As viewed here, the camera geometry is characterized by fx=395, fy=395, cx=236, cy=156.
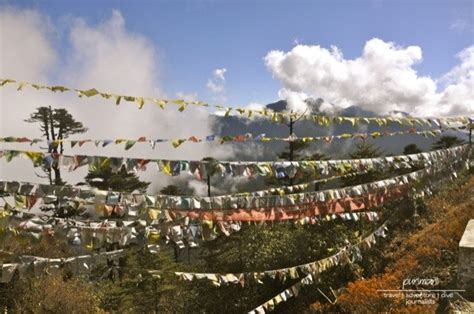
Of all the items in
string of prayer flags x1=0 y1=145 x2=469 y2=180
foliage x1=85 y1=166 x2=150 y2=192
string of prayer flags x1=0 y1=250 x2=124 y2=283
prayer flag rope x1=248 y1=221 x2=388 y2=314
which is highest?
string of prayer flags x1=0 y1=145 x2=469 y2=180

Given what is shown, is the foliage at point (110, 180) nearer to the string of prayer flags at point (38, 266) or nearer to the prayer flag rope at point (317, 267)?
the prayer flag rope at point (317, 267)

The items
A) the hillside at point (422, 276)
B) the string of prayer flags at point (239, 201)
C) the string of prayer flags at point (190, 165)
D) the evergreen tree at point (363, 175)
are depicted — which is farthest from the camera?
the evergreen tree at point (363, 175)

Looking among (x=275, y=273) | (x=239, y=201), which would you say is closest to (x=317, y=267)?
(x=275, y=273)

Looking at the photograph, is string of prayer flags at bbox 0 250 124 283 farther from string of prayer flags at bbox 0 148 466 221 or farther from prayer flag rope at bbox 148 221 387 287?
prayer flag rope at bbox 148 221 387 287

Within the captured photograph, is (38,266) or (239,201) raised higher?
(239,201)

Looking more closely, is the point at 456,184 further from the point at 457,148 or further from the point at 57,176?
the point at 57,176

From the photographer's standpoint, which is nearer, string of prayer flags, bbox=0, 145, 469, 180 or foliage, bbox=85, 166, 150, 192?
string of prayer flags, bbox=0, 145, 469, 180

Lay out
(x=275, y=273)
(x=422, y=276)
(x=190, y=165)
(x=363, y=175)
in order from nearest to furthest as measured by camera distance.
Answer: (x=190, y=165) → (x=422, y=276) → (x=275, y=273) → (x=363, y=175)

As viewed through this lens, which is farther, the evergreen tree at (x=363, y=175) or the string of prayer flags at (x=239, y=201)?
the evergreen tree at (x=363, y=175)

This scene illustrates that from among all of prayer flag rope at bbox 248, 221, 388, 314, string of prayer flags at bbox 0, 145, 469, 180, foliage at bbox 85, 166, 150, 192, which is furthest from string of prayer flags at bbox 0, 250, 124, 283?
foliage at bbox 85, 166, 150, 192

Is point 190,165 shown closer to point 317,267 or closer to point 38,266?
point 38,266

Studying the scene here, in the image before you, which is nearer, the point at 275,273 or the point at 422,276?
the point at 422,276

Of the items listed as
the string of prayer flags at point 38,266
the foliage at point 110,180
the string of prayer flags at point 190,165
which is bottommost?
the string of prayer flags at point 38,266

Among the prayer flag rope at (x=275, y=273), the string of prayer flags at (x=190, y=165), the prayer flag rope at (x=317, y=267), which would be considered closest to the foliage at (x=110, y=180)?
the prayer flag rope at (x=275, y=273)
